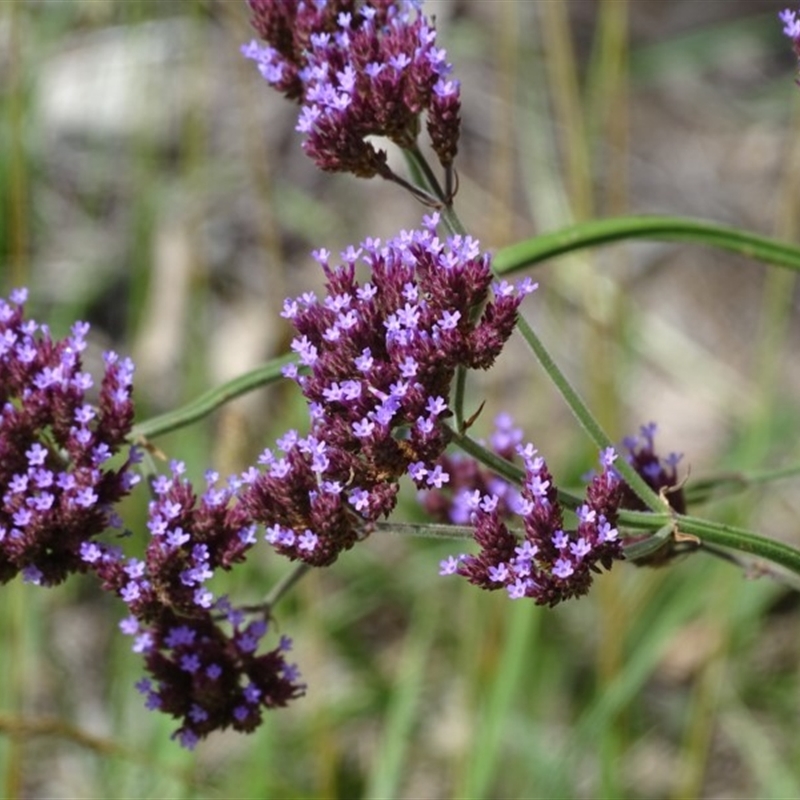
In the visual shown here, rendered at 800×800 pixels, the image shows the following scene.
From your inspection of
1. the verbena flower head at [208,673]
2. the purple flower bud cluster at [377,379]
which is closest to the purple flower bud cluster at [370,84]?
the purple flower bud cluster at [377,379]

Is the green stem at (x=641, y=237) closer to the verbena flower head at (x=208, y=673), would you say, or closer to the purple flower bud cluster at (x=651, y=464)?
the purple flower bud cluster at (x=651, y=464)

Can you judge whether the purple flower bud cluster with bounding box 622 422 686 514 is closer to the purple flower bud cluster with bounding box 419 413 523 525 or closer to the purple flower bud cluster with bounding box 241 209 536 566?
the purple flower bud cluster with bounding box 419 413 523 525

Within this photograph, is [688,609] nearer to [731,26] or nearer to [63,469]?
[63,469]

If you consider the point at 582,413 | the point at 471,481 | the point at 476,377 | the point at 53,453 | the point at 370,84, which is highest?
the point at 476,377

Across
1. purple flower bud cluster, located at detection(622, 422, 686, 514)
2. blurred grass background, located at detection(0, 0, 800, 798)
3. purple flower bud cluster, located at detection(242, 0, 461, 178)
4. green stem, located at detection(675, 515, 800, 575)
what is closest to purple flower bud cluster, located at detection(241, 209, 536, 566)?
purple flower bud cluster, located at detection(242, 0, 461, 178)

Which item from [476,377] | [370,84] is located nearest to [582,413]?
[370,84]

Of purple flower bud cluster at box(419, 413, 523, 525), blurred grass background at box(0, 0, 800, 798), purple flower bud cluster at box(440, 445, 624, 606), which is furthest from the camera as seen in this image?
blurred grass background at box(0, 0, 800, 798)

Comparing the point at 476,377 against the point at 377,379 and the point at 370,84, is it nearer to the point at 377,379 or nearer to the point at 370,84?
the point at 370,84

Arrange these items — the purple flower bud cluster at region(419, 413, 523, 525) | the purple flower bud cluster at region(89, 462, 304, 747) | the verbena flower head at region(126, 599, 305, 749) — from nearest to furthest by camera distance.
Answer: the purple flower bud cluster at region(89, 462, 304, 747), the verbena flower head at region(126, 599, 305, 749), the purple flower bud cluster at region(419, 413, 523, 525)
